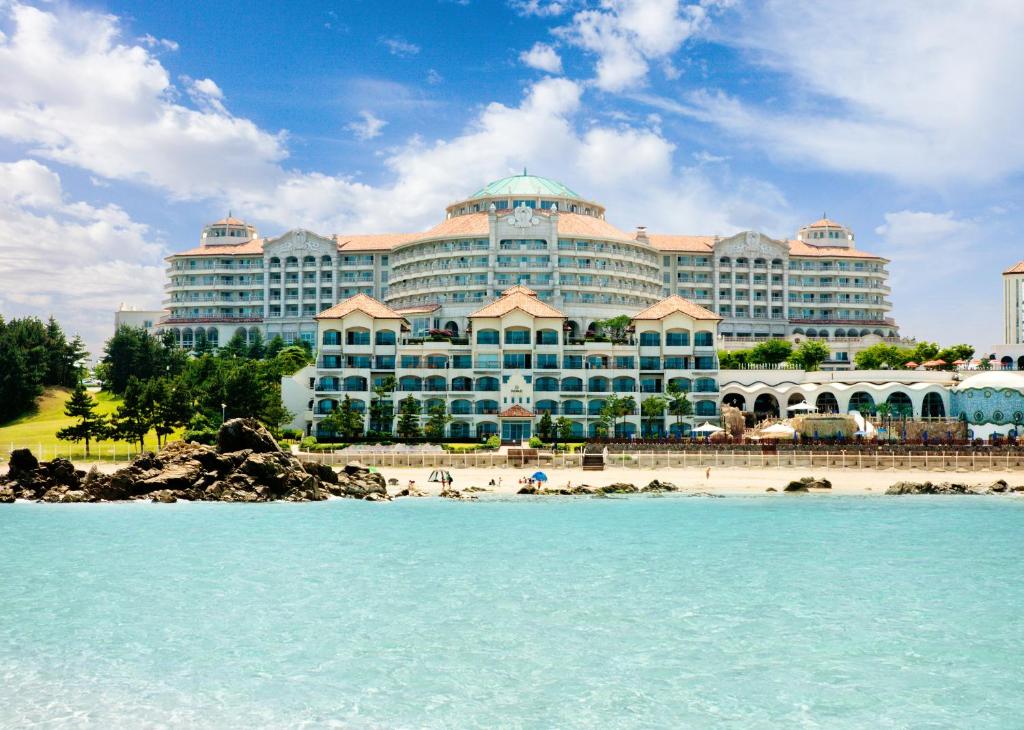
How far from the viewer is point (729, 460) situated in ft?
239

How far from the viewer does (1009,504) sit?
192 feet

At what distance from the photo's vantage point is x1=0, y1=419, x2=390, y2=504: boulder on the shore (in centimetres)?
5688

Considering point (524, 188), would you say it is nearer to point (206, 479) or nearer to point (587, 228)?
point (587, 228)

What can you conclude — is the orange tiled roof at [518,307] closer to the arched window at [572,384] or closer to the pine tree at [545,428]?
the arched window at [572,384]

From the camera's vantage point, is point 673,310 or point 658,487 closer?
point 658,487

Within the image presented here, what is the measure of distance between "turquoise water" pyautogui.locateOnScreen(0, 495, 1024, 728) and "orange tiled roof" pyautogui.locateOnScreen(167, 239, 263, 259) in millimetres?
108412

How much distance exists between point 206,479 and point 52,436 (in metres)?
41.1

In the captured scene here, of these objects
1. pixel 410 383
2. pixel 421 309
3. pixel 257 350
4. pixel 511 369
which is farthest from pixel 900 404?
pixel 257 350

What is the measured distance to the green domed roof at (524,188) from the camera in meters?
136

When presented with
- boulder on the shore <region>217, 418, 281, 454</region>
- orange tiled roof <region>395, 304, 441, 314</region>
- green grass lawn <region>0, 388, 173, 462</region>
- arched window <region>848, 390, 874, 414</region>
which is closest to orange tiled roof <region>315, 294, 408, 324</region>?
green grass lawn <region>0, 388, 173, 462</region>

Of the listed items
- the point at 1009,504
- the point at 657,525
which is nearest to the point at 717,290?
the point at 1009,504

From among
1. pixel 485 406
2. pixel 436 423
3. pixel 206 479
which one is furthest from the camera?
pixel 485 406

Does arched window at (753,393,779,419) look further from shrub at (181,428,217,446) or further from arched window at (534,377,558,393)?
shrub at (181,428,217,446)

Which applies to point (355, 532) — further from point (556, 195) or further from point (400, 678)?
point (556, 195)
